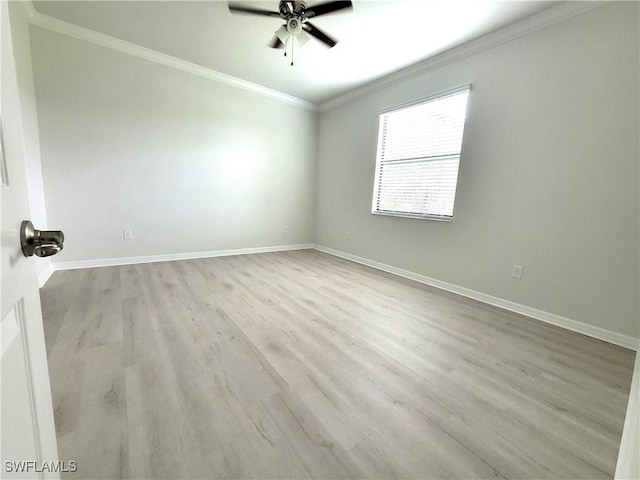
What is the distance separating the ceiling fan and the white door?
2.07 meters

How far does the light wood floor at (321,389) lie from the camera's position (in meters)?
0.96

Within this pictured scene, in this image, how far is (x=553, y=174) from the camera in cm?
218

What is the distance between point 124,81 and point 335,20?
8.85 feet

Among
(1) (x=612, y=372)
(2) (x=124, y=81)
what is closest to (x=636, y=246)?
(1) (x=612, y=372)

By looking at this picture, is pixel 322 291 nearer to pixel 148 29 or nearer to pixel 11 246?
pixel 11 246

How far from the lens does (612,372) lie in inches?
61.7

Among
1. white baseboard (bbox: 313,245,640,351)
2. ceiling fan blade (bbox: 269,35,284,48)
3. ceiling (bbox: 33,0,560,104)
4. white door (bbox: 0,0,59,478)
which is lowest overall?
white baseboard (bbox: 313,245,640,351)

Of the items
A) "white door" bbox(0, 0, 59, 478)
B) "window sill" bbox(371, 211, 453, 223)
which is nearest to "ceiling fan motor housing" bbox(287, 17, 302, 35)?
"white door" bbox(0, 0, 59, 478)

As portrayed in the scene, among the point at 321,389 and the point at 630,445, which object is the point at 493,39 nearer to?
the point at 630,445

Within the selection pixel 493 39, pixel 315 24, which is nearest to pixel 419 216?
pixel 493 39

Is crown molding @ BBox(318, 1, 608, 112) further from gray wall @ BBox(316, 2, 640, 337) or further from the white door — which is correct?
the white door

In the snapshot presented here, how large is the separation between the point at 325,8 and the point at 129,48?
8.71ft

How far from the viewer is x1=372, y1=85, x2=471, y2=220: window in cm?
286

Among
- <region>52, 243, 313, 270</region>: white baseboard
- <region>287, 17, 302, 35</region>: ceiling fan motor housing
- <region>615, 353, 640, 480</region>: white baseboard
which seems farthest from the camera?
<region>52, 243, 313, 270</region>: white baseboard
